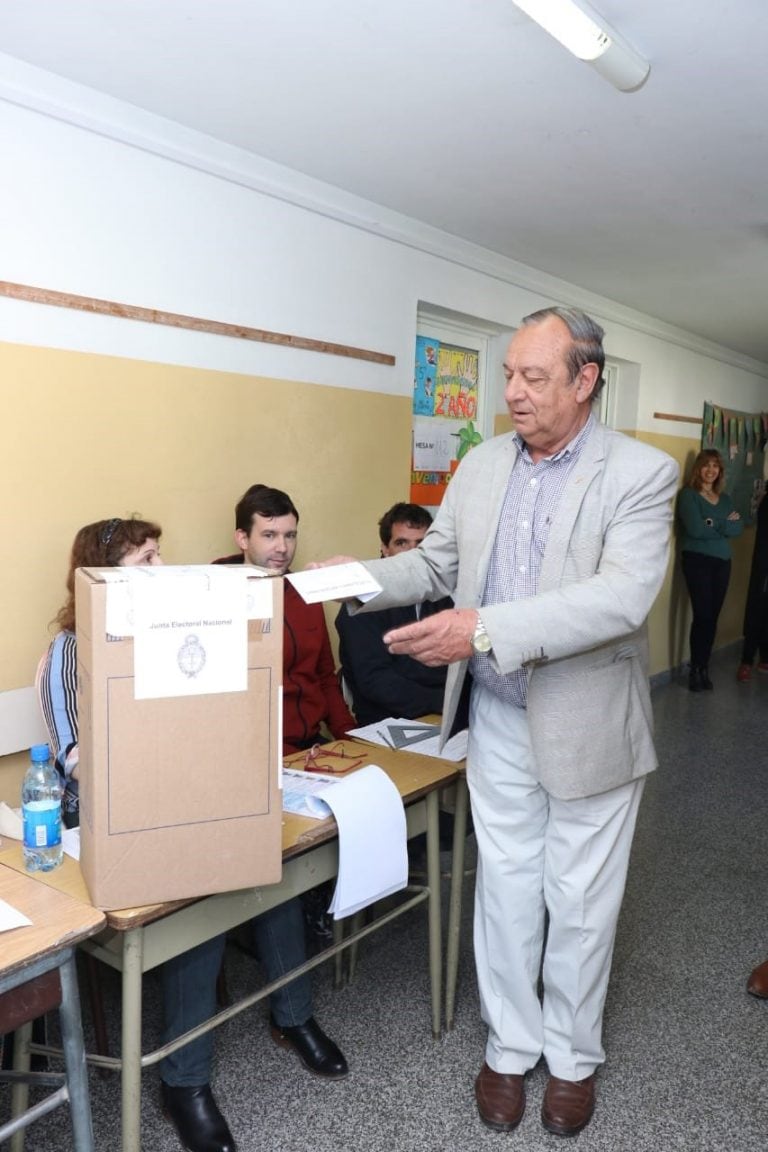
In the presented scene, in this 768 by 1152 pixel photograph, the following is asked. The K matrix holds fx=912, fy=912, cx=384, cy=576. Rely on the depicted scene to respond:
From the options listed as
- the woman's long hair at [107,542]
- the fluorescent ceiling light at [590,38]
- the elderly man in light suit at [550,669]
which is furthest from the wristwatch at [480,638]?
the fluorescent ceiling light at [590,38]

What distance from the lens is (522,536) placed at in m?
1.94

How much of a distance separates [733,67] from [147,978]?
2.77 metres

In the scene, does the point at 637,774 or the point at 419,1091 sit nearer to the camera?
the point at 637,774

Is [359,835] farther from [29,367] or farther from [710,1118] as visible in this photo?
[29,367]

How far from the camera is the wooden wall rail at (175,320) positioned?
2.31m

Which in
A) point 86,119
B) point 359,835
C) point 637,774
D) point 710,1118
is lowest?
point 710,1118

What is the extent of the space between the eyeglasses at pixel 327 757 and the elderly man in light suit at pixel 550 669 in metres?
0.26

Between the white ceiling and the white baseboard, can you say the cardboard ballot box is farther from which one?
the white ceiling

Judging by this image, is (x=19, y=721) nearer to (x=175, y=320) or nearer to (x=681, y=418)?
(x=175, y=320)

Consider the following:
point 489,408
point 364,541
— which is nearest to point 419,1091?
point 364,541

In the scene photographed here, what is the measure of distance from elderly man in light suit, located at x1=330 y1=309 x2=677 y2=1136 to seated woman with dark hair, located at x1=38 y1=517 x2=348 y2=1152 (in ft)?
1.41

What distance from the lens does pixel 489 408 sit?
4.45 metres

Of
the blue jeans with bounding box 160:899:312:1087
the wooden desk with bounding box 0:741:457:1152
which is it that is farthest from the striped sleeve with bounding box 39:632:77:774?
the blue jeans with bounding box 160:899:312:1087

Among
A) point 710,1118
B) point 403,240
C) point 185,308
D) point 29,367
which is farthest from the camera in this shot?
point 403,240
